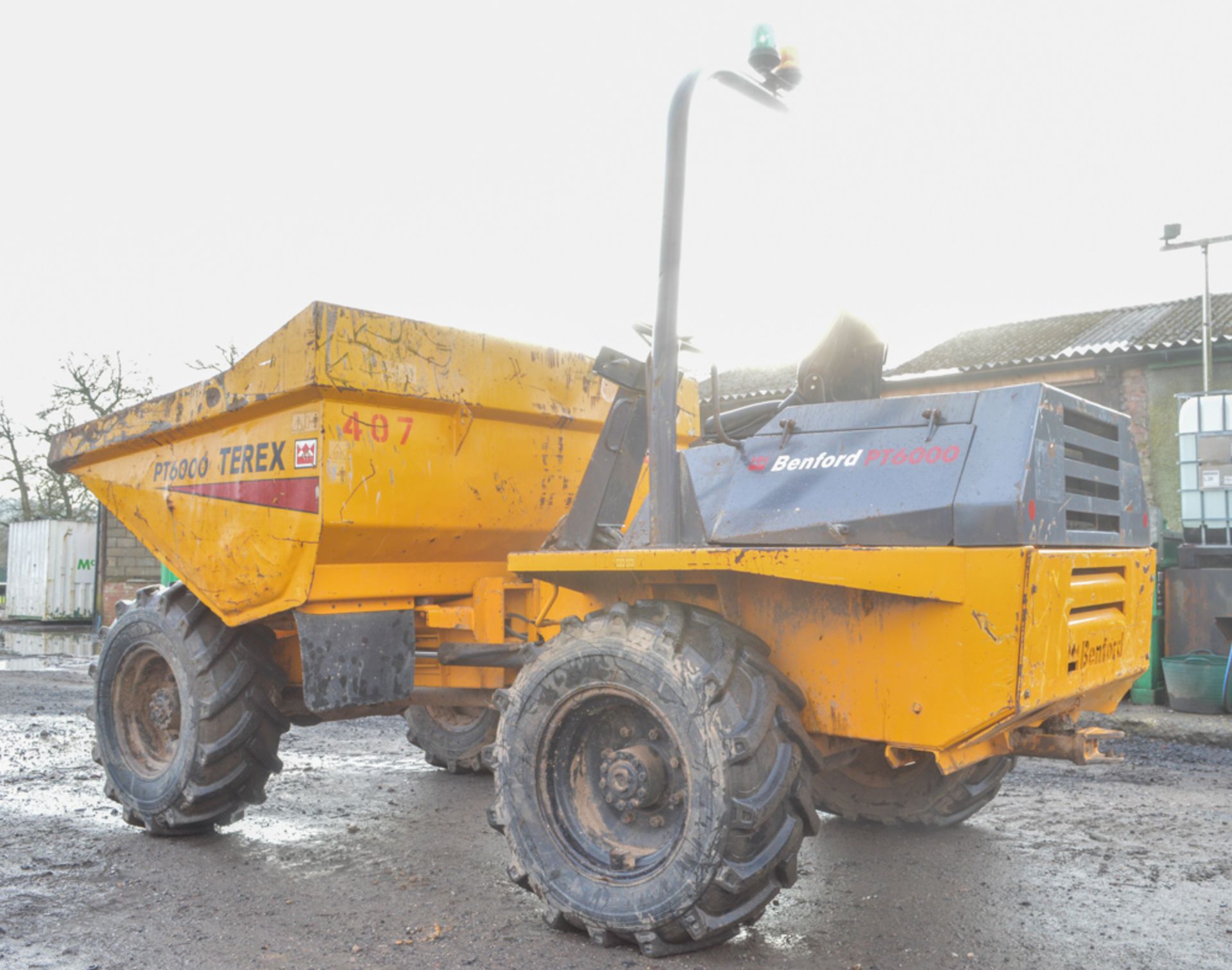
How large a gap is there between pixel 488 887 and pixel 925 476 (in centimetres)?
225

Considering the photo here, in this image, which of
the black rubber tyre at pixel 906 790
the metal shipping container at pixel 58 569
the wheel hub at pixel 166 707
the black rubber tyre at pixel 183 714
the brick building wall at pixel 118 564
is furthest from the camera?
the metal shipping container at pixel 58 569

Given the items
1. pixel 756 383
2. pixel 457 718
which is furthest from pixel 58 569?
pixel 457 718

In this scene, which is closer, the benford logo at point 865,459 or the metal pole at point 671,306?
the benford logo at point 865,459

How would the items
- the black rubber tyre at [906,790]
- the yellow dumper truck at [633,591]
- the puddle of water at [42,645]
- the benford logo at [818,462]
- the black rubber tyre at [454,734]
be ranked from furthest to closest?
the puddle of water at [42,645] → the black rubber tyre at [454,734] → the black rubber tyre at [906,790] → the benford logo at [818,462] → the yellow dumper truck at [633,591]

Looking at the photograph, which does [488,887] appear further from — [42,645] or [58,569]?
[58,569]

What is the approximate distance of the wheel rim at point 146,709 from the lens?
17.0 feet

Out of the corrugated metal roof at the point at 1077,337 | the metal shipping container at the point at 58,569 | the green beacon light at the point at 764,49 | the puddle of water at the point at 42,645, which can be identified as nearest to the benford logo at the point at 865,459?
the green beacon light at the point at 764,49

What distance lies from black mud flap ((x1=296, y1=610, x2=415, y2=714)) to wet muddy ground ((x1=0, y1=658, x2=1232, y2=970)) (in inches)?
26.6

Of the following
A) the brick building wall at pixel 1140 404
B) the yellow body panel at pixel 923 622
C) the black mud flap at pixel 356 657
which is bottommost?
the black mud flap at pixel 356 657

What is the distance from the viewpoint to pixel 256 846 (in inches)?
188

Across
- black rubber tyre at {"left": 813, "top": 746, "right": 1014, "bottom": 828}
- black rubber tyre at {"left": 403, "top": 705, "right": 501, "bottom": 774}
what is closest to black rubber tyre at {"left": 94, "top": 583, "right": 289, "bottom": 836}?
black rubber tyre at {"left": 403, "top": 705, "right": 501, "bottom": 774}

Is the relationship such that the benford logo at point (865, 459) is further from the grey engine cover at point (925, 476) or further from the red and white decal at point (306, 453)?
the red and white decal at point (306, 453)

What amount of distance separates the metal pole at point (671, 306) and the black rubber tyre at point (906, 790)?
1600mm

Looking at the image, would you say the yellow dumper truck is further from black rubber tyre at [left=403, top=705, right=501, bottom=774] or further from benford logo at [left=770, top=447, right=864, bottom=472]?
black rubber tyre at [left=403, top=705, right=501, bottom=774]
